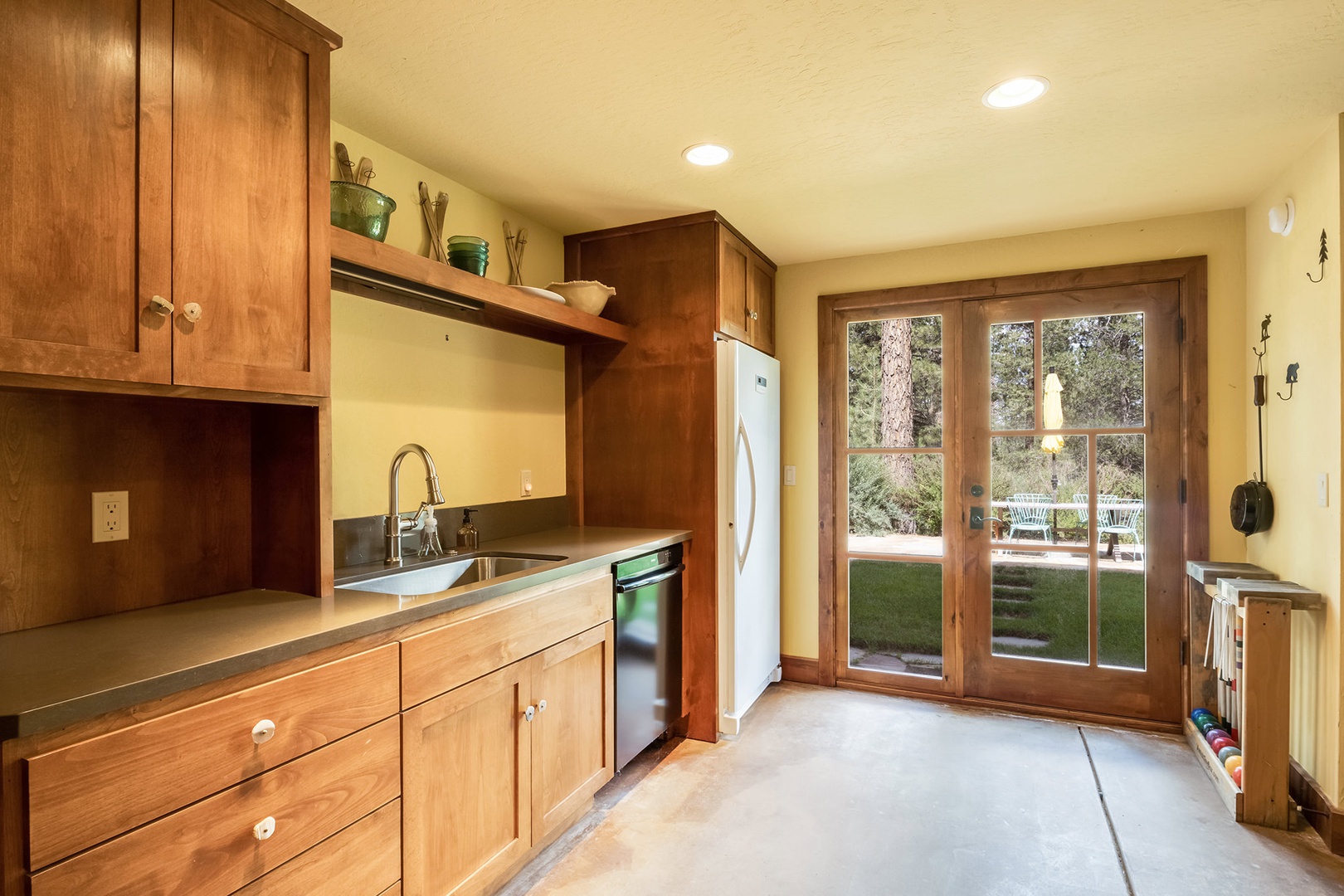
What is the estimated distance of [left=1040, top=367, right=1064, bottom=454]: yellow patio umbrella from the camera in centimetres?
340

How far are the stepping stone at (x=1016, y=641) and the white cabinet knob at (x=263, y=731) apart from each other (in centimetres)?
330

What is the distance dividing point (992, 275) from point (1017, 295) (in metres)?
0.16

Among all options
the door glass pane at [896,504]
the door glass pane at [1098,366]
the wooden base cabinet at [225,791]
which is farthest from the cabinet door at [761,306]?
the wooden base cabinet at [225,791]

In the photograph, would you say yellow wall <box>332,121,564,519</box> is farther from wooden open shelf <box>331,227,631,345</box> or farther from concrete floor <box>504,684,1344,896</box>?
concrete floor <box>504,684,1344,896</box>

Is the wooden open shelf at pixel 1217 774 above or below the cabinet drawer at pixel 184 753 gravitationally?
below

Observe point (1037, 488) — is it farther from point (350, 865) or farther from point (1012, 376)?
point (350, 865)

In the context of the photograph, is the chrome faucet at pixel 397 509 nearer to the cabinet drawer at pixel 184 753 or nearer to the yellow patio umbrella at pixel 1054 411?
the cabinet drawer at pixel 184 753

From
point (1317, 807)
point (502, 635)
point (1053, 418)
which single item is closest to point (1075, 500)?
point (1053, 418)

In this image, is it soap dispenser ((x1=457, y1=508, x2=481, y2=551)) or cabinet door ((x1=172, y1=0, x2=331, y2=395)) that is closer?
cabinet door ((x1=172, y1=0, x2=331, y2=395))

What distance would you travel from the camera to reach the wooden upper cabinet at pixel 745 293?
3.18 metres

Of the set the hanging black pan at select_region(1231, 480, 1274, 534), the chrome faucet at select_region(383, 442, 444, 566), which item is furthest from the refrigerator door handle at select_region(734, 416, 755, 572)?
the hanging black pan at select_region(1231, 480, 1274, 534)

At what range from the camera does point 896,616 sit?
3.73 metres

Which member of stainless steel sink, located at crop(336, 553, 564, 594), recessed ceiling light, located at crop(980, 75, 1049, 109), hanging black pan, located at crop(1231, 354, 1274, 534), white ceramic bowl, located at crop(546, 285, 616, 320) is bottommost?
stainless steel sink, located at crop(336, 553, 564, 594)

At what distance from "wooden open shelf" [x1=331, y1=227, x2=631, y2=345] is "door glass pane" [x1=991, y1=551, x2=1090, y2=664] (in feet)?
7.50
